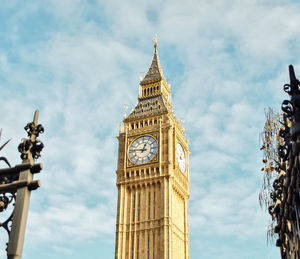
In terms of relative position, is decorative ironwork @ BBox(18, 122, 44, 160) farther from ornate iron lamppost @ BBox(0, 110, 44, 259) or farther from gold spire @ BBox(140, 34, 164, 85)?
gold spire @ BBox(140, 34, 164, 85)

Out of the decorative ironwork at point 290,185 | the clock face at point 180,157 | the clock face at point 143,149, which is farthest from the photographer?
the clock face at point 180,157

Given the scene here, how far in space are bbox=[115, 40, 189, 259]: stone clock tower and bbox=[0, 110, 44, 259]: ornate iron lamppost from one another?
149 feet

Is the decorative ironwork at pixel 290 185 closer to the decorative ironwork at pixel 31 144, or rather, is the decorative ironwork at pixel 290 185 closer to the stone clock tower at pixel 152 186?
the decorative ironwork at pixel 31 144

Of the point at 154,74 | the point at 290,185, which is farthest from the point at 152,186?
the point at 290,185

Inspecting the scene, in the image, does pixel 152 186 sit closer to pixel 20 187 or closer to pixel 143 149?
pixel 143 149

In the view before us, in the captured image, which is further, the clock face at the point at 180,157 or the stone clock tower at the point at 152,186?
the clock face at the point at 180,157

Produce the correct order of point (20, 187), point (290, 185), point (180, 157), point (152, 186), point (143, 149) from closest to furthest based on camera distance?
point (20, 187) → point (290, 185) → point (152, 186) → point (143, 149) → point (180, 157)

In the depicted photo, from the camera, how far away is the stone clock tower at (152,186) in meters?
52.3

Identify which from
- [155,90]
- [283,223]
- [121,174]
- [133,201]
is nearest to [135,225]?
[133,201]

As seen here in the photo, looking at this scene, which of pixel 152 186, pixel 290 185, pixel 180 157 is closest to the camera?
pixel 290 185

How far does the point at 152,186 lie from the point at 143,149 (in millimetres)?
5241

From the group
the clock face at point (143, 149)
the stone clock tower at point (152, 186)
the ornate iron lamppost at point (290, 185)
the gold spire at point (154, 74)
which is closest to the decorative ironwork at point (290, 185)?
the ornate iron lamppost at point (290, 185)

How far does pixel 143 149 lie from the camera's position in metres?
57.6

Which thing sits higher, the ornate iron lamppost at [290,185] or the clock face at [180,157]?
the clock face at [180,157]
